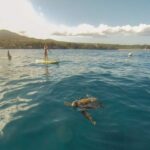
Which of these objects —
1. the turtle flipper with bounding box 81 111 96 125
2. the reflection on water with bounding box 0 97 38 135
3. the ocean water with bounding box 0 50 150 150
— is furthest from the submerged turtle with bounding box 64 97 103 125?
the reflection on water with bounding box 0 97 38 135

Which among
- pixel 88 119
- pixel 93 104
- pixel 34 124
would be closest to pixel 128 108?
pixel 93 104

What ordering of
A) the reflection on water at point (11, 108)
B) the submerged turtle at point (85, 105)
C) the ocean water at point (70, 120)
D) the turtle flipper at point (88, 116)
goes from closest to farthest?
the ocean water at point (70, 120) < the turtle flipper at point (88, 116) < the reflection on water at point (11, 108) < the submerged turtle at point (85, 105)

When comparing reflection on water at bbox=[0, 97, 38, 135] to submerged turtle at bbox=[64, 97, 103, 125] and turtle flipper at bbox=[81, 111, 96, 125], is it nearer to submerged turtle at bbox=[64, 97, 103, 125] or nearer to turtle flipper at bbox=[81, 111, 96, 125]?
submerged turtle at bbox=[64, 97, 103, 125]

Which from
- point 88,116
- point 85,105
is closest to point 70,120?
point 88,116

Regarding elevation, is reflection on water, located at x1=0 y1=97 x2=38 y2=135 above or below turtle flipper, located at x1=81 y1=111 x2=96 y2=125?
below

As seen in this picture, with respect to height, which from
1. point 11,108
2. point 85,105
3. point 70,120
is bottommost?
point 11,108

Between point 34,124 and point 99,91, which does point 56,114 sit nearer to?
point 34,124

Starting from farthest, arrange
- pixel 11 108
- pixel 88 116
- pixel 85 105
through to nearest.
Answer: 1. pixel 11 108
2. pixel 85 105
3. pixel 88 116

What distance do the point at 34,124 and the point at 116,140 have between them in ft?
14.6

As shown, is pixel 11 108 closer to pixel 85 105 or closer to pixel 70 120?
pixel 70 120

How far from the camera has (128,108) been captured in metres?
12.9

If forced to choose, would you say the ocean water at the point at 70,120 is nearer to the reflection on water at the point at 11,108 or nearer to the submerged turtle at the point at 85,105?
the reflection on water at the point at 11,108

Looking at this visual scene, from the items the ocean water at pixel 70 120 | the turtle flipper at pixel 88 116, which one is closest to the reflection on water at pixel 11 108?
the ocean water at pixel 70 120

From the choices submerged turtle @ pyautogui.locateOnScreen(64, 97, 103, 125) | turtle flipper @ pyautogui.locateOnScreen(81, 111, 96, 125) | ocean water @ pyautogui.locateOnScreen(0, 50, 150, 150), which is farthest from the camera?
submerged turtle @ pyautogui.locateOnScreen(64, 97, 103, 125)
